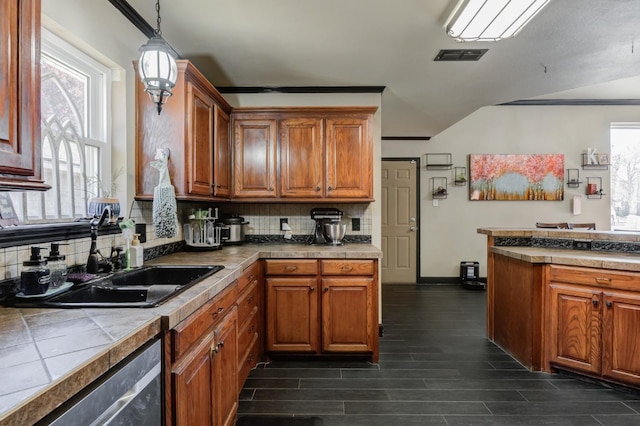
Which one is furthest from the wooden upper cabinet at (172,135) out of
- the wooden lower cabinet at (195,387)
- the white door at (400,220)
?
the white door at (400,220)

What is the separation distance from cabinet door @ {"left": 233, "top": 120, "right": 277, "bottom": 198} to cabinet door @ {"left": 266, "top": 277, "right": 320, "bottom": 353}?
893 millimetres

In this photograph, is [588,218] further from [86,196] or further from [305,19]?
[86,196]

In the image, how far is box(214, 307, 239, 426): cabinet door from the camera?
1608 millimetres

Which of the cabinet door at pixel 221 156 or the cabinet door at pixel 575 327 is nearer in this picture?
the cabinet door at pixel 575 327

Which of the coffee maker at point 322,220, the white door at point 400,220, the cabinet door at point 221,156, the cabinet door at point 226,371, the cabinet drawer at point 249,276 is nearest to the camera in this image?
the cabinet door at point 226,371

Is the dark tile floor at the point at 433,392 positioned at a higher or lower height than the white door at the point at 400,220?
lower

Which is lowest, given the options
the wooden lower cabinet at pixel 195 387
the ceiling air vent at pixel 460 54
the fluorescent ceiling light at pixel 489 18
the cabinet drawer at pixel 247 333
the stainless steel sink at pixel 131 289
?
the cabinet drawer at pixel 247 333

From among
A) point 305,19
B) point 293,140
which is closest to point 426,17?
point 305,19

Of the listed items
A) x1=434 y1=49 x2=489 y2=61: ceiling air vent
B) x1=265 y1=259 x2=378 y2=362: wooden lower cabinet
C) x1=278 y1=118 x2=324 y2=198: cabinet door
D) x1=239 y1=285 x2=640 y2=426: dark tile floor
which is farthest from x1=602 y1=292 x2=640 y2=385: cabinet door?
x1=278 y1=118 x2=324 y2=198: cabinet door

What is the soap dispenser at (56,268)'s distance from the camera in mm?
1376

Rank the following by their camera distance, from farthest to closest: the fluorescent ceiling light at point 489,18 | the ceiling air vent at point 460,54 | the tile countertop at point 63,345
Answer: the ceiling air vent at point 460,54 < the fluorescent ceiling light at point 489,18 < the tile countertop at point 63,345

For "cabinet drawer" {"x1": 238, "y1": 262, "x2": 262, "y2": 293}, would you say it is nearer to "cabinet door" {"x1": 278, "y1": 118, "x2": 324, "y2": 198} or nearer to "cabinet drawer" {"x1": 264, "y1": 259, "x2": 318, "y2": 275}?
"cabinet drawer" {"x1": 264, "y1": 259, "x2": 318, "y2": 275}

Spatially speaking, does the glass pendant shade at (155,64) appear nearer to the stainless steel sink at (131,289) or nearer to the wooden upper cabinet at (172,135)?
the wooden upper cabinet at (172,135)

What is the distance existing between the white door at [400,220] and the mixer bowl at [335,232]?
2.75m
